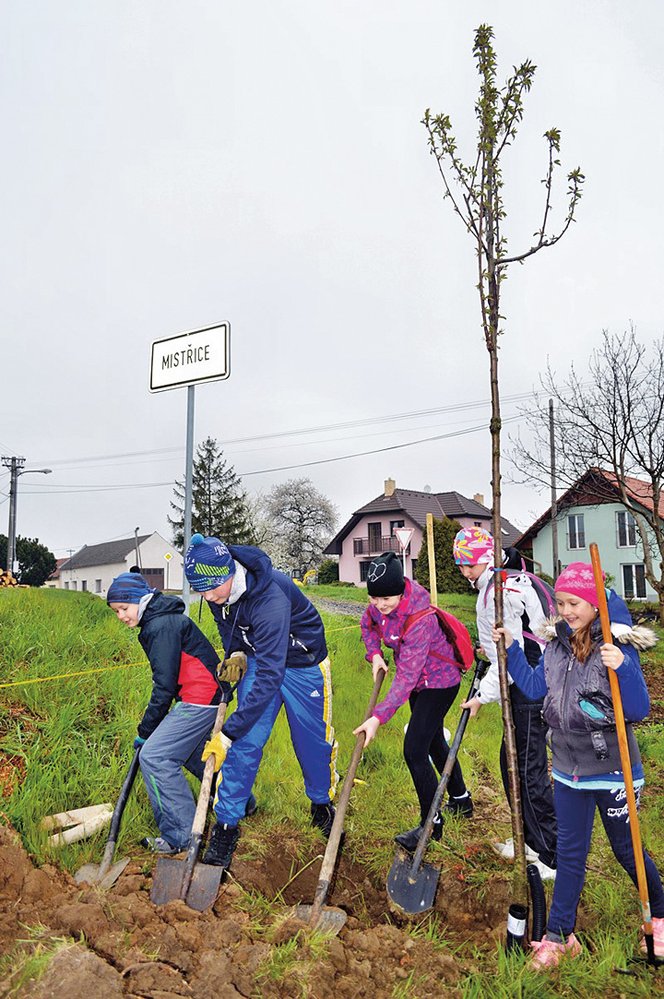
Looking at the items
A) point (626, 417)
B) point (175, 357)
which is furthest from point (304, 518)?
point (175, 357)

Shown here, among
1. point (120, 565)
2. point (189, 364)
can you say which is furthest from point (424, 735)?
point (120, 565)

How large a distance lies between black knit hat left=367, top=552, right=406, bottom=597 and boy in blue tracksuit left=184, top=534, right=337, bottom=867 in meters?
0.45

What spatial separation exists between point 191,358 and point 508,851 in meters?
3.73

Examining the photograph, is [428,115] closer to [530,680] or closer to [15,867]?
[530,680]

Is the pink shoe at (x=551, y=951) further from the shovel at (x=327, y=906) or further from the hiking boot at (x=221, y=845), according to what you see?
the hiking boot at (x=221, y=845)

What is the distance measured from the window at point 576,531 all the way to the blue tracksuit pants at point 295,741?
32381 millimetres

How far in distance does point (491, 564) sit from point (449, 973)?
2077 mm

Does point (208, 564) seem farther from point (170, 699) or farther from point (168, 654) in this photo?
point (170, 699)

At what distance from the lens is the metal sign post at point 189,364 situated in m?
5.07

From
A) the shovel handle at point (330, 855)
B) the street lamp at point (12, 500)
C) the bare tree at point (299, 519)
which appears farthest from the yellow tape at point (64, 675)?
the bare tree at point (299, 519)

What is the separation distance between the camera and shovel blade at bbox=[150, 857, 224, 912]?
3.47 metres

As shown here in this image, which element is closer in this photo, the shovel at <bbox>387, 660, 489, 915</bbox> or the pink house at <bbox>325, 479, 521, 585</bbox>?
the shovel at <bbox>387, 660, 489, 915</bbox>

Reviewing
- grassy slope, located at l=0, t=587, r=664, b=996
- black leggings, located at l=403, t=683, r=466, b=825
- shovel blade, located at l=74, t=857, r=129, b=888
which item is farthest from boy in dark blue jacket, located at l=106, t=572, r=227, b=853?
black leggings, located at l=403, t=683, r=466, b=825

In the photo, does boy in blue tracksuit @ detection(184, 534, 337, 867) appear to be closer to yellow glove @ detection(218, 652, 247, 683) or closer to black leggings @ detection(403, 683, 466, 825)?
yellow glove @ detection(218, 652, 247, 683)
